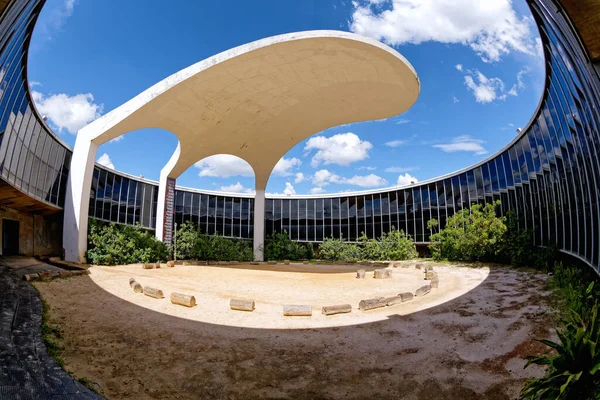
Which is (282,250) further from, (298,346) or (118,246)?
(298,346)

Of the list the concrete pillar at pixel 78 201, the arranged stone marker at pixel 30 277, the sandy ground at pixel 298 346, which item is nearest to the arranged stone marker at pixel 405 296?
the sandy ground at pixel 298 346

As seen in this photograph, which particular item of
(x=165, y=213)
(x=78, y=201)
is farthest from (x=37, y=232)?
(x=165, y=213)

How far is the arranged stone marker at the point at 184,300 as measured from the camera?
1095cm

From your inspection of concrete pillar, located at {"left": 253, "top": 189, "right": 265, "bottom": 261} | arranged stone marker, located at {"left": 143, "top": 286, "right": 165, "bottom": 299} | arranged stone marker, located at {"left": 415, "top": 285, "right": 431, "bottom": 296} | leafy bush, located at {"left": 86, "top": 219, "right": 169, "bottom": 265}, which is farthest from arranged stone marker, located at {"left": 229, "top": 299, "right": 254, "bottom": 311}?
concrete pillar, located at {"left": 253, "top": 189, "right": 265, "bottom": 261}

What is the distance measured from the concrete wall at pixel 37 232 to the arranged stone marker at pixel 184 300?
49.2ft

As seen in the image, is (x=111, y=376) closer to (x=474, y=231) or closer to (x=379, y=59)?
(x=379, y=59)

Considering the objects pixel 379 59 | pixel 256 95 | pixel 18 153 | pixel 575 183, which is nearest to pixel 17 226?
pixel 18 153

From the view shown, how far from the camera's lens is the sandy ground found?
5.64 meters

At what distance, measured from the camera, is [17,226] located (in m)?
21.4

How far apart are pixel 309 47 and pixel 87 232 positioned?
53.3 ft

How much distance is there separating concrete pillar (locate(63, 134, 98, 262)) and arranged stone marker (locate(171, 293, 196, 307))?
453 inches

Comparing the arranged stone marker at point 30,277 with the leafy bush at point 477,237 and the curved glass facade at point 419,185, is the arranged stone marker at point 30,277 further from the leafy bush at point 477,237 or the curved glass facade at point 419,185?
the leafy bush at point 477,237

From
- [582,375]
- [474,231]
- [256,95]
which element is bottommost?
[582,375]

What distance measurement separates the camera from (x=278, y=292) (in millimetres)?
14273
